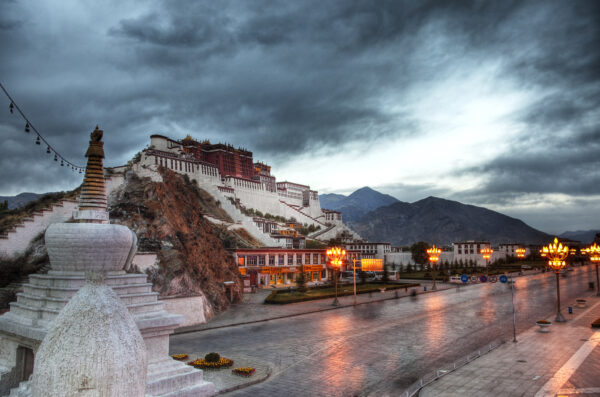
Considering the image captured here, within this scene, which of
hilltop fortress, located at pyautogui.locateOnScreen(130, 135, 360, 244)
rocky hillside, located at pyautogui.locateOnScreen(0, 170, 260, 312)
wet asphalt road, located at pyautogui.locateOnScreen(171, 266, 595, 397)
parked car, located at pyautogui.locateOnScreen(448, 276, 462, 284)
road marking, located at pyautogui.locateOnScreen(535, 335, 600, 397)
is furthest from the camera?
hilltop fortress, located at pyautogui.locateOnScreen(130, 135, 360, 244)

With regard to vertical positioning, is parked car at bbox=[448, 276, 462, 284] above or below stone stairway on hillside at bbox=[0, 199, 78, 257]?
below

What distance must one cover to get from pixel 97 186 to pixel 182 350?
1008cm

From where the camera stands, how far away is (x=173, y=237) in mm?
32125

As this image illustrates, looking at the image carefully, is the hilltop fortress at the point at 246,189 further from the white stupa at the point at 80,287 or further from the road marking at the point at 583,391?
the road marking at the point at 583,391

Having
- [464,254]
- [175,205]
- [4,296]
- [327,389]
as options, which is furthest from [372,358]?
[464,254]

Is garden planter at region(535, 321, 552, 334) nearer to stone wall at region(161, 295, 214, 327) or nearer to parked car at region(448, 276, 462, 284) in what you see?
stone wall at region(161, 295, 214, 327)

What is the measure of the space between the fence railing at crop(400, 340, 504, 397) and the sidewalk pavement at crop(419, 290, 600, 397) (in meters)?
0.24

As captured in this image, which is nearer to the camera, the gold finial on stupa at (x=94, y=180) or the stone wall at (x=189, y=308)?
the gold finial on stupa at (x=94, y=180)

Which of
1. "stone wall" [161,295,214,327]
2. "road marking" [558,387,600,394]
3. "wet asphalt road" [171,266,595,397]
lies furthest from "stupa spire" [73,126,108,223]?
"road marking" [558,387,600,394]

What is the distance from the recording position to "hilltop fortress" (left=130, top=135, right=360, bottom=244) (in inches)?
3113

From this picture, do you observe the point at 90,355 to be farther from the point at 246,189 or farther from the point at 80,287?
the point at 246,189

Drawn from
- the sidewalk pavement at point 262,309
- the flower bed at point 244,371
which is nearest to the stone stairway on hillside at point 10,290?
the sidewalk pavement at point 262,309

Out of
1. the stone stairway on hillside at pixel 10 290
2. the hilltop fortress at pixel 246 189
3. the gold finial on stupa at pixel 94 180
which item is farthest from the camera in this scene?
the hilltop fortress at pixel 246 189

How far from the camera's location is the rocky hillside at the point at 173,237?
29688 millimetres
